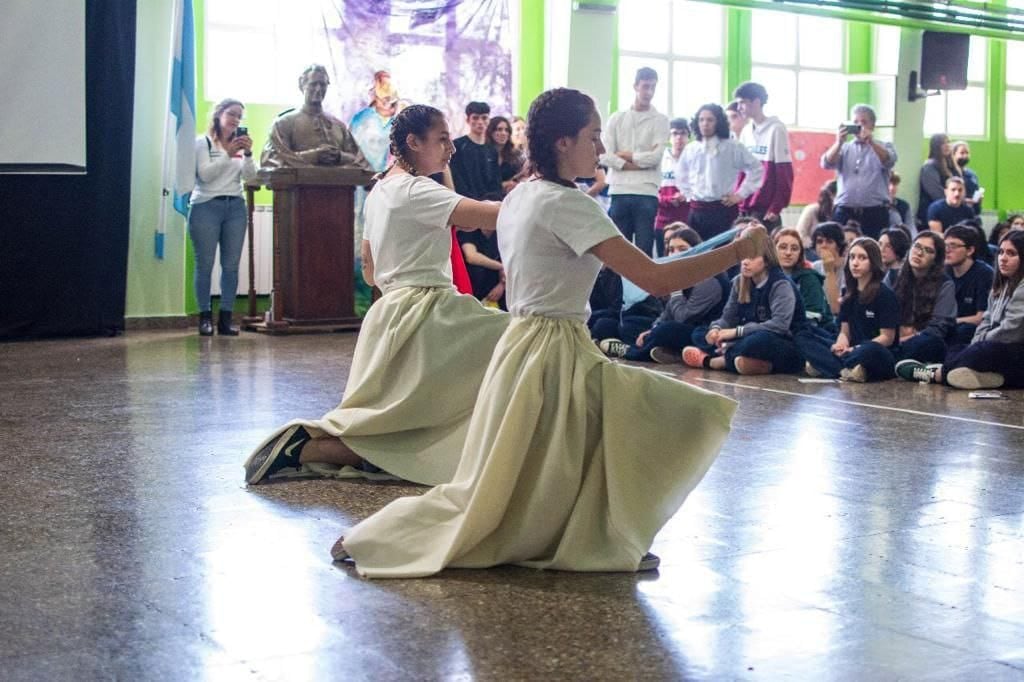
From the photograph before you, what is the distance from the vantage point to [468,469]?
3072 mm

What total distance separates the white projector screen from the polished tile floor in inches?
169

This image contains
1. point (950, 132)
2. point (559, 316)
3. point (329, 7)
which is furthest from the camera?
point (950, 132)

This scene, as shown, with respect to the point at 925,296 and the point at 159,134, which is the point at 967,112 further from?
the point at 159,134

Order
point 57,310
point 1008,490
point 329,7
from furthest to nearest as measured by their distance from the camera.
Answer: point 329,7, point 57,310, point 1008,490

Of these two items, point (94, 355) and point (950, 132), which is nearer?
point (94, 355)

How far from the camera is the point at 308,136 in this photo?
30.7 ft

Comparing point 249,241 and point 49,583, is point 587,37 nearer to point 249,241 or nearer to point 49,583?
point 249,241

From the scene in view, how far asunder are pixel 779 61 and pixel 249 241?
21.2 ft

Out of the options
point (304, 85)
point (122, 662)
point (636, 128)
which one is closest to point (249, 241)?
point (304, 85)

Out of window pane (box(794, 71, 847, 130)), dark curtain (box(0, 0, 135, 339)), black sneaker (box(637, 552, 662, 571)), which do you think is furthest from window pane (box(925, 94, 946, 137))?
black sneaker (box(637, 552, 662, 571))

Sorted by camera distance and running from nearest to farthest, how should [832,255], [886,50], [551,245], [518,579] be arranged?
[518,579]
[551,245]
[832,255]
[886,50]

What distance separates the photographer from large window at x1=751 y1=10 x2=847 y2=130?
541 inches

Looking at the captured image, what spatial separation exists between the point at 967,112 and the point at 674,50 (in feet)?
14.1

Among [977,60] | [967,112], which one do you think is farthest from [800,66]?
[977,60]
